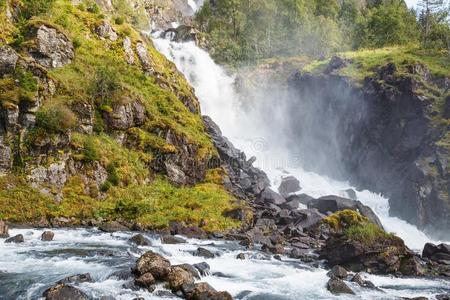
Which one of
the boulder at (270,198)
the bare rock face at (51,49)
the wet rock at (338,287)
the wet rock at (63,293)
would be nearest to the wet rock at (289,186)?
the boulder at (270,198)

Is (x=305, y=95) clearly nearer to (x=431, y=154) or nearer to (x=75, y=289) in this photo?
(x=431, y=154)

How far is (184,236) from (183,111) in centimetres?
2256

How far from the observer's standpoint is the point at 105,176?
39.1 meters

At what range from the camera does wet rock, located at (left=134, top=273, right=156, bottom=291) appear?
1917cm

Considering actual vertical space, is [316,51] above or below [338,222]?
above

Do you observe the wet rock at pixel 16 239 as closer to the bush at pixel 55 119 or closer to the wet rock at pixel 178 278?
the wet rock at pixel 178 278

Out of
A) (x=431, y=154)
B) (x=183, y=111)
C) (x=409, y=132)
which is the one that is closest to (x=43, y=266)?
(x=183, y=111)

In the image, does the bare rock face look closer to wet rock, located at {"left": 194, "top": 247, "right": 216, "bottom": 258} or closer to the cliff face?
wet rock, located at {"left": 194, "top": 247, "right": 216, "bottom": 258}

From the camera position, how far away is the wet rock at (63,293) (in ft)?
55.7

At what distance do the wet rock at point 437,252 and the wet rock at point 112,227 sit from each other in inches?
940

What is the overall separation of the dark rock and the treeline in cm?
7385

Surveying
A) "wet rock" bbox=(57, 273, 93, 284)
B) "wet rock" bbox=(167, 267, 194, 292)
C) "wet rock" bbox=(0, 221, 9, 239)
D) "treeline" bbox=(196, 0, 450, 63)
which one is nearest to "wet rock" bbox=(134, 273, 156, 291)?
"wet rock" bbox=(167, 267, 194, 292)

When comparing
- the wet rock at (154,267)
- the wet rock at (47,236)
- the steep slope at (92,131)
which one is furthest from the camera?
the steep slope at (92,131)

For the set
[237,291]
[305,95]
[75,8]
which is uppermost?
[305,95]
